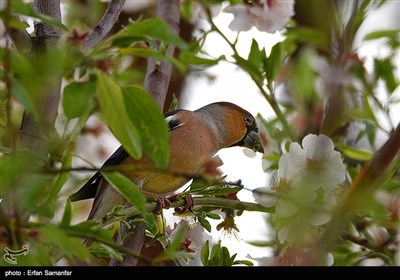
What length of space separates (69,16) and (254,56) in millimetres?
414

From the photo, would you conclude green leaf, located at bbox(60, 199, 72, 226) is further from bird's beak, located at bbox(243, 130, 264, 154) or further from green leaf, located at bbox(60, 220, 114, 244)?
bird's beak, located at bbox(243, 130, 264, 154)

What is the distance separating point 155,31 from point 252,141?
1.58 metres

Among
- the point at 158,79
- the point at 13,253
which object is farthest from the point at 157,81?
the point at 13,253

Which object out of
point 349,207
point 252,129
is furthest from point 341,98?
point 252,129

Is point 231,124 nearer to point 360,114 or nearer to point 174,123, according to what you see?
point 174,123

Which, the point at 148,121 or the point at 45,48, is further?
the point at 45,48

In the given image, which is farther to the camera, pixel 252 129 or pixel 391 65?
pixel 252 129

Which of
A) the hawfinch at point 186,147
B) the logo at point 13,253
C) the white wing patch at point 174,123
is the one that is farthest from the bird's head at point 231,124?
the logo at point 13,253

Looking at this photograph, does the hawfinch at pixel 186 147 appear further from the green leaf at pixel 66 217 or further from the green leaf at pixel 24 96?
the green leaf at pixel 24 96

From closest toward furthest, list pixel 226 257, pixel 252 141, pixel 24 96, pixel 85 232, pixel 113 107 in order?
pixel 24 96
pixel 113 107
pixel 85 232
pixel 226 257
pixel 252 141

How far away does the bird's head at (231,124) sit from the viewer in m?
2.66

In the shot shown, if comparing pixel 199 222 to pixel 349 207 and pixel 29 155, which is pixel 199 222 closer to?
pixel 29 155

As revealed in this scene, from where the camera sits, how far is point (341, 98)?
865mm

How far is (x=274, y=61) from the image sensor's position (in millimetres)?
1666
